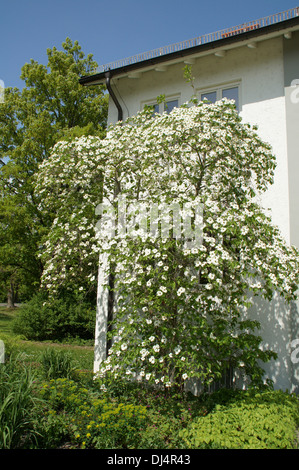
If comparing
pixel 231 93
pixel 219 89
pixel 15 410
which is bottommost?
pixel 15 410

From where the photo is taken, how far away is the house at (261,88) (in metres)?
6.73

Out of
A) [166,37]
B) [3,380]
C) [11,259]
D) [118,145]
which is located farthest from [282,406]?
[11,259]

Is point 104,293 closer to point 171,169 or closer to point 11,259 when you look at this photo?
point 171,169

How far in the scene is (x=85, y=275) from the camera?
→ 25.8 feet

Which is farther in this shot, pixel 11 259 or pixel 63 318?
pixel 11 259

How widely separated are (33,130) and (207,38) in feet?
35.9

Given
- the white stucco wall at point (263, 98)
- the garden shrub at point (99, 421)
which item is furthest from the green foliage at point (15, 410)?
the white stucco wall at point (263, 98)

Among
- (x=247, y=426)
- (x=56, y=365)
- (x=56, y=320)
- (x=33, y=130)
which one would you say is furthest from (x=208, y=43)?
(x=33, y=130)

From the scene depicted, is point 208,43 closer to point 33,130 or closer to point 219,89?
point 219,89

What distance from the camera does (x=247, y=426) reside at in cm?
438

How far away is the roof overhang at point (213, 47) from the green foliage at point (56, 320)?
8.00 meters

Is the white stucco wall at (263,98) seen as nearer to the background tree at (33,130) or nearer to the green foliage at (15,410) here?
the green foliage at (15,410)

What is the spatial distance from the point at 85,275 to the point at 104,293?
765mm
